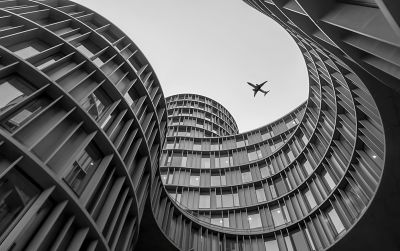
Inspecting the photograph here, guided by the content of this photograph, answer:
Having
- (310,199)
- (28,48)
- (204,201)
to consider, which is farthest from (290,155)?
(28,48)

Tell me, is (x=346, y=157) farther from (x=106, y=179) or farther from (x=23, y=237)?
(x=23, y=237)

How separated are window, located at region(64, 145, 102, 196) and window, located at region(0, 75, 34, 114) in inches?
128

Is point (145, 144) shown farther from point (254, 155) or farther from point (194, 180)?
point (254, 155)

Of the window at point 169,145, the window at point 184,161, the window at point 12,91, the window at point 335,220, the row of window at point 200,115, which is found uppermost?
the row of window at point 200,115

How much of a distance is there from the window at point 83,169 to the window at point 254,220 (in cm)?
2293

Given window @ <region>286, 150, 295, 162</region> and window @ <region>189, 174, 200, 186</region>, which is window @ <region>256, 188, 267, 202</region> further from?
window @ <region>189, 174, 200, 186</region>

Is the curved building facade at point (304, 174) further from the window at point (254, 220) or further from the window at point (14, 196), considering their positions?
the window at point (14, 196)

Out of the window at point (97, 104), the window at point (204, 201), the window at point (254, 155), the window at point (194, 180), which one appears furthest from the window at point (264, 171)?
the window at point (97, 104)

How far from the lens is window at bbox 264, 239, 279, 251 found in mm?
27797

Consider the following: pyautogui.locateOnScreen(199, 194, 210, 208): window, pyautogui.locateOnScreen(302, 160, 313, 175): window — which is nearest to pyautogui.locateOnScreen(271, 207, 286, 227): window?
pyautogui.locateOnScreen(302, 160, 313, 175): window

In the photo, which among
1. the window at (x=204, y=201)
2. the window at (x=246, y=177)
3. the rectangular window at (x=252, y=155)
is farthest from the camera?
the rectangular window at (x=252, y=155)

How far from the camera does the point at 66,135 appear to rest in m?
11.8

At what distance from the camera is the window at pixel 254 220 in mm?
31323

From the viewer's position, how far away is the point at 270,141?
135 ft
